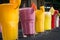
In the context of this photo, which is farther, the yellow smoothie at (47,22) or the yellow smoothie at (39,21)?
the yellow smoothie at (47,22)

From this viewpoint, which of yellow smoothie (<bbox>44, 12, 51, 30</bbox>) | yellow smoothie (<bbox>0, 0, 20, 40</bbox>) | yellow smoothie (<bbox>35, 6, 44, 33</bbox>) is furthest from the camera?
yellow smoothie (<bbox>44, 12, 51, 30</bbox>)

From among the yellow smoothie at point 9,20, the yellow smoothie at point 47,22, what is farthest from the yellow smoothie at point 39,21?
the yellow smoothie at point 9,20

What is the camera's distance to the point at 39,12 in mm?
766

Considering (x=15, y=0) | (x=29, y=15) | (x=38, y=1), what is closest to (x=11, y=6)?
(x=15, y=0)

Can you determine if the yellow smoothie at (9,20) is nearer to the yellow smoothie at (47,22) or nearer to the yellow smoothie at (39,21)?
the yellow smoothie at (39,21)

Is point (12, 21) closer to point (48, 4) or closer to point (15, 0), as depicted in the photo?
point (15, 0)

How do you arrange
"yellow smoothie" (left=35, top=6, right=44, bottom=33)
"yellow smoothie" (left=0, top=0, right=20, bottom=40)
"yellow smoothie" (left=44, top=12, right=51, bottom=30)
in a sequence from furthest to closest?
"yellow smoothie" (left=44, top=12, right=51, bottom=30)
"yellow smoothie" (left=35, top=6, right=44, bottom=33)
"yellow smoothie" (left=0, top=0, right=20, bottom=40)

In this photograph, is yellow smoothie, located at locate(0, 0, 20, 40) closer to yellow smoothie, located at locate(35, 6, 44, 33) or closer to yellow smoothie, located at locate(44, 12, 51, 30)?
yellow smoothie, located at locate(35, 6, 44, 33)

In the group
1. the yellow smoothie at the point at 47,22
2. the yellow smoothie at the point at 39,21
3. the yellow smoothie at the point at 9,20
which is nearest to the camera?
the yellow smoothie at the point at 9,20

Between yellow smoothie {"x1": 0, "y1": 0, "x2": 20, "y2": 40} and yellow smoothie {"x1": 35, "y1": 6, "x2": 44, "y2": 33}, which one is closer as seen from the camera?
yellow smoothie {"x1": 0, "y1": 0, "x2": 20, "y2": 40}

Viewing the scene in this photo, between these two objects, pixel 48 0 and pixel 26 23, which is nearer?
pixel 26 23

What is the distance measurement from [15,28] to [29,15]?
0.15 metres

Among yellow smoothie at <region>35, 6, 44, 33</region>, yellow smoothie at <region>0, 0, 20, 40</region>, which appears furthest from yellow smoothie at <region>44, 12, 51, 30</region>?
yellow smoothie at <region>0, 0, 20, 40</region>

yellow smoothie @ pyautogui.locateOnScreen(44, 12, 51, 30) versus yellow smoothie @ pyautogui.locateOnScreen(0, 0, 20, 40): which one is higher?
yellow smoothie @ pyautogui.locateOnScreen(0, 0, 20, 40)
